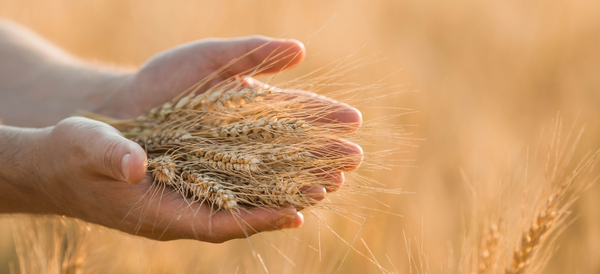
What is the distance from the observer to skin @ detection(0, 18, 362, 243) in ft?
3.97

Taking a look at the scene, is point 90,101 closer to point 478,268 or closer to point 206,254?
point 206,254

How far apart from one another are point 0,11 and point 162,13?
1478 millimetres

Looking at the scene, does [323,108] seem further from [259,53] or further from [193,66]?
[193,66]

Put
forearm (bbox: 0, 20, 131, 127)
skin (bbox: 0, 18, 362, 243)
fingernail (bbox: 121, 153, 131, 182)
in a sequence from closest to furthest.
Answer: fingernail (bbox: 121, 153, 131, 182)
skin (bbox: 0, 18, 362, 243)
forearm (bbox: 0, 20, 131, 127)

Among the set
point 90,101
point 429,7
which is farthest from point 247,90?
point 429,7

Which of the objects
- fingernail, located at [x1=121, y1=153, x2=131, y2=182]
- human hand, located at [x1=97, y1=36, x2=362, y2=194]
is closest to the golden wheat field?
human hand, located at [x1=97, y1=36, x2=362, y2=194]

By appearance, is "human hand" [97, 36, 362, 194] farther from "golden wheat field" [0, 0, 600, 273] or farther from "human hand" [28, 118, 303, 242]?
"human hand" [28, 118, 303, 242]

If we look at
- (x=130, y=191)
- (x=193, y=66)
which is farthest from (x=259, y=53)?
(x=130, y=191)

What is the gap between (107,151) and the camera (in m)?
1.11

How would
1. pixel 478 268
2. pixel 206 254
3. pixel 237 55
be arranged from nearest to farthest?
pixel 478 268
pixel 237 55
pixel 206 254

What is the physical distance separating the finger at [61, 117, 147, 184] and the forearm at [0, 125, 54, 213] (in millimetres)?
242

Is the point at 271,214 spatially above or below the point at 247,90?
below

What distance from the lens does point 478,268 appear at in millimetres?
1374

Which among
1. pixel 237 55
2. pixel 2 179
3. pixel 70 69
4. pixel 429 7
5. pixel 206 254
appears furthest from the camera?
pixel 429 7
